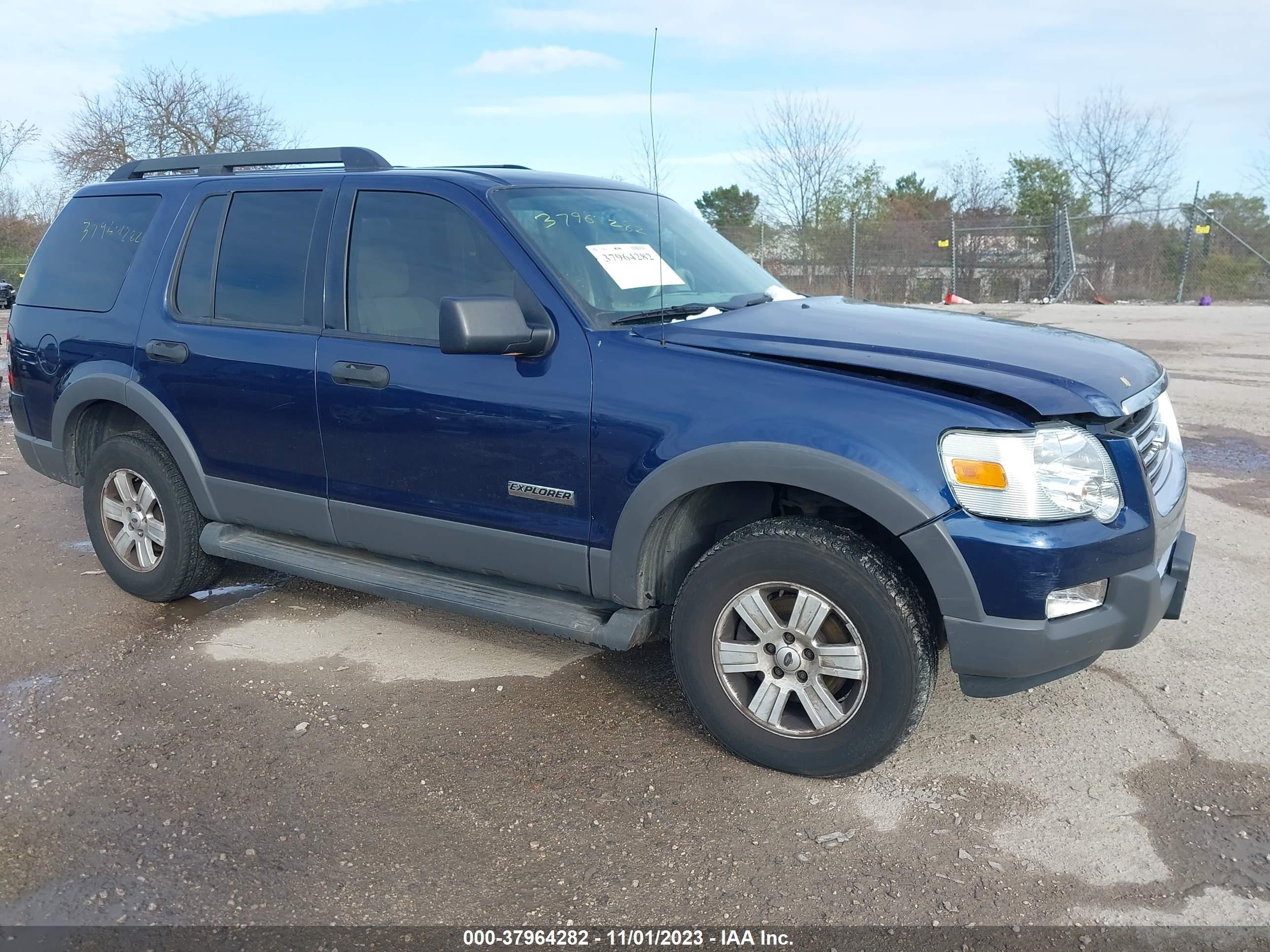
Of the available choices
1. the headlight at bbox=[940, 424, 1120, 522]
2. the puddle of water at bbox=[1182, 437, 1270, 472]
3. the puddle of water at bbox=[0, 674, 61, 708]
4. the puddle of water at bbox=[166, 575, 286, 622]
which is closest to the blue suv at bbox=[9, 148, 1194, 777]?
the headlight at bbox=[940, 424, 1120, 522]

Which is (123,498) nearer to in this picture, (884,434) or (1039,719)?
(884,434)

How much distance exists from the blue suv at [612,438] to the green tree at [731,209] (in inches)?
880

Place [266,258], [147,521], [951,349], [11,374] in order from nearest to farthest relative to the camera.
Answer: [951,349] < [266,258] < [147,521] < [11,374]

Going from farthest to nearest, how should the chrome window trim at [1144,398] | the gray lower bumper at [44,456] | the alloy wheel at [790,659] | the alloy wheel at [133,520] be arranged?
the gray lower bumper at [44,456], the alloy wheel at [133,520], the alloy wheel at [790,659], the chrome window trim at [1144,398]

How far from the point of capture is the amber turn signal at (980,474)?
2.93m

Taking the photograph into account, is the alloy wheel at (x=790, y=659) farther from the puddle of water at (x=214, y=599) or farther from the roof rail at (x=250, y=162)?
the puddle of water at (x=214, y=599)

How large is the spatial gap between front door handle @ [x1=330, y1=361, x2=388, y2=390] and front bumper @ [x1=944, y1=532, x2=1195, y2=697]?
2.21 meters

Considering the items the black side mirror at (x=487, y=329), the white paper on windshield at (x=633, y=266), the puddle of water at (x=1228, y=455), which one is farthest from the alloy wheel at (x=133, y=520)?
the puddle of water at (x=1228, y=455)

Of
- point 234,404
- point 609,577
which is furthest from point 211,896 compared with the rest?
point 234,404

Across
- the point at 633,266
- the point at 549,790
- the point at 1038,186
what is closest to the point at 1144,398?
the point at 633,266

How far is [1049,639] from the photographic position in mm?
2984

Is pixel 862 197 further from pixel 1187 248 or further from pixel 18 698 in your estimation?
pixel 18 698

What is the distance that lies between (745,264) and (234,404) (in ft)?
7.53

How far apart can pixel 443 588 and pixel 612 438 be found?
3.32 feet
